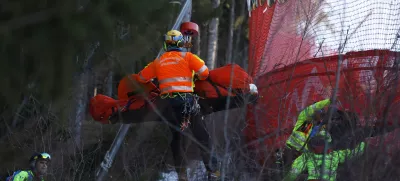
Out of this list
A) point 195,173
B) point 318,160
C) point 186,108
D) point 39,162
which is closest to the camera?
point 318,160

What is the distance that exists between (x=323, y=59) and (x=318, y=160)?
1.55 metres

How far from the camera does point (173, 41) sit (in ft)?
23.6

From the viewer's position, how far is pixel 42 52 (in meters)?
3.01

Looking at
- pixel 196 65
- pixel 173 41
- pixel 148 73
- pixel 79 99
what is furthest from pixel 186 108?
pixel 79 99

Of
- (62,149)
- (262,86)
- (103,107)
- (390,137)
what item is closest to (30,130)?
(62,149)

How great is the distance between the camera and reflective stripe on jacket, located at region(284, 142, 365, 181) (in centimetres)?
428

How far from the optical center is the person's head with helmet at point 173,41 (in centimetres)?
716

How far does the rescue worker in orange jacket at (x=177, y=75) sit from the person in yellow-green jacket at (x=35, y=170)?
1.34m

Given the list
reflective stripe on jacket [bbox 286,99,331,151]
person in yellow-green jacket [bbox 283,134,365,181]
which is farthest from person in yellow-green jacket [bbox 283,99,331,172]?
person in yellow-green jacket [bbox 283,134,365,181]

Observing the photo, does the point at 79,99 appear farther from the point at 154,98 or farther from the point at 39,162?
the point at 154,98

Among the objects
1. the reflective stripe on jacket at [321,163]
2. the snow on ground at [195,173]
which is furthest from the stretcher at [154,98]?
the reflective stripe on jacket at [321,163]

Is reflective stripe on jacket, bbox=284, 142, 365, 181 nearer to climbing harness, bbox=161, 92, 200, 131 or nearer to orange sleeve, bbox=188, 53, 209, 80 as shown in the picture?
climbing harness, bbox=161, 92, 200, 131

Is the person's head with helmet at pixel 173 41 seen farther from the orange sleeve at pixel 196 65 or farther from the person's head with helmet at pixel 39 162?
the person's head with helmet at pixel 39 162

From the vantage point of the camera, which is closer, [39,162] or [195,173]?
[195,173]
